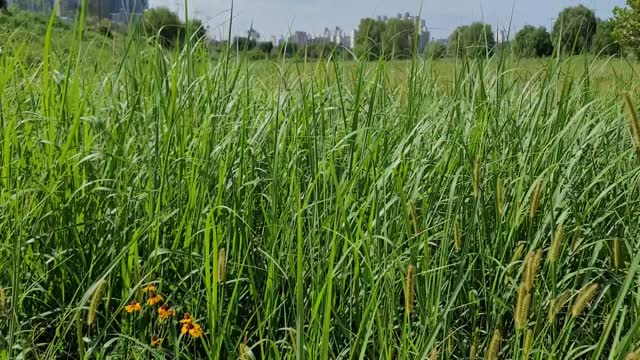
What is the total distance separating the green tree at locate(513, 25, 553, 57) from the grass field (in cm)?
75

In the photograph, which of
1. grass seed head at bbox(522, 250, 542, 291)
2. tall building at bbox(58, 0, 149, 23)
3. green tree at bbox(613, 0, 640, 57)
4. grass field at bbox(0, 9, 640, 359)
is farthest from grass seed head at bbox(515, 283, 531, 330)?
green tree at bbox(613, 0, 640, 57)

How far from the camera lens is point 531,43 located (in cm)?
284

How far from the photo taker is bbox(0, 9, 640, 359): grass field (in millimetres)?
1413

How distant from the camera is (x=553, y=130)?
2035 millimetres

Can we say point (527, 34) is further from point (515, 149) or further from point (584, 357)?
point (584, 357)

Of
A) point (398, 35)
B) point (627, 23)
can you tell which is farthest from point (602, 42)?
point (627, 23)

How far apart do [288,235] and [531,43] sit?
181 cm

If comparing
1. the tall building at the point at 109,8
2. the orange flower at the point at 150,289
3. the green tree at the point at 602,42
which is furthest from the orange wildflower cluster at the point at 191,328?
the green tree at the point at 602,42

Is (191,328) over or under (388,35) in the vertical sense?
under

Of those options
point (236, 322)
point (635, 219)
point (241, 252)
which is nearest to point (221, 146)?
Answer: point (241, 252)

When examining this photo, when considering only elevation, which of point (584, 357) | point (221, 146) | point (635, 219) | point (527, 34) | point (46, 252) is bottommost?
point (584, 357)

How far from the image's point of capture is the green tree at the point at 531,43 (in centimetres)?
282

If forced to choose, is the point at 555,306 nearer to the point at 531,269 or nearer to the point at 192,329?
the point at 531,269

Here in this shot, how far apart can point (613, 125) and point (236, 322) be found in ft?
4.70
